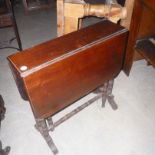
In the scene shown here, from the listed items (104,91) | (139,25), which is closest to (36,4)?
(139,25)

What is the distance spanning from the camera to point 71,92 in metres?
1.30

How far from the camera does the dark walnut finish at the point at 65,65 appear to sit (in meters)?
1.08

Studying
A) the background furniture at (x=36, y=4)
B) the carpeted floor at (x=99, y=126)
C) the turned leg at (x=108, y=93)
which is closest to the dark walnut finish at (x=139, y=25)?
the carpeted floor at (x=99, y=126)

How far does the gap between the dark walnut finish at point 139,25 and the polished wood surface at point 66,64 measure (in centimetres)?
48

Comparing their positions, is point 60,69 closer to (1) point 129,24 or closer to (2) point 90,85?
(2) point 90,85

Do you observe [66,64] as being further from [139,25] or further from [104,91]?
[139,25]

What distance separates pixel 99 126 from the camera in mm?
1738

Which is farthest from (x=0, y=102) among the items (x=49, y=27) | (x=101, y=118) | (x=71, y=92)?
(x=49, y=27)

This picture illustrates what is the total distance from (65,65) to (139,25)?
99 centimetres

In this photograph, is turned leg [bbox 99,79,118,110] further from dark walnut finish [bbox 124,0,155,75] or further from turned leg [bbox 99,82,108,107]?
dark walnut finish [bbox 124,0,155,75]

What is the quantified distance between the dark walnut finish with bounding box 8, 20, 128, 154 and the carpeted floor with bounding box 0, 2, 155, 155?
26cm

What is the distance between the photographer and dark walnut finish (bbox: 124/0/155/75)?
67.4 inches

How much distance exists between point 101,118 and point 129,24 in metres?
0.94

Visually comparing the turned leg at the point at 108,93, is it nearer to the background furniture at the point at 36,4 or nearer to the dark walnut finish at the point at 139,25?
the dark walnut finish at the point at 139,25
